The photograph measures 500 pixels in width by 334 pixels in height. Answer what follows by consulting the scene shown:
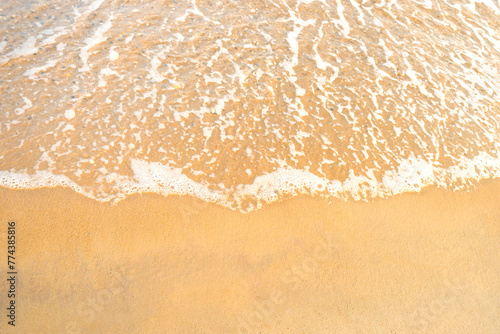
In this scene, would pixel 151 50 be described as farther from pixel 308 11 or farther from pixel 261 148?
pixel 308 11

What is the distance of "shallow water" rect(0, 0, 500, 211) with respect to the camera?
14.6 feet

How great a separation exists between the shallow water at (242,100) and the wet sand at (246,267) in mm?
340

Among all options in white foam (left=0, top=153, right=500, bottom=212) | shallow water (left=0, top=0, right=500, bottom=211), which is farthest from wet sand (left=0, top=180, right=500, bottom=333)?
shallow water (left=0, top=0, right=500, bottom=211)

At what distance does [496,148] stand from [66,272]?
6.17m

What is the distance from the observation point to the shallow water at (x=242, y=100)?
4461 millimetres

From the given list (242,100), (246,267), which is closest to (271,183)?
(246,267)

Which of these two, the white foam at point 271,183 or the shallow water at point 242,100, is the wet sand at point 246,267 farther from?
the shallow water at point 242,100

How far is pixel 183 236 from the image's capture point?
12.7 ft

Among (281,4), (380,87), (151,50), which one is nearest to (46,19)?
(151,50)

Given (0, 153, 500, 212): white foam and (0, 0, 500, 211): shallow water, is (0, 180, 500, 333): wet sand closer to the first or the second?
(0, 153, 500, 212): white foam

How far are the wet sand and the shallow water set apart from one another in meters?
0.34

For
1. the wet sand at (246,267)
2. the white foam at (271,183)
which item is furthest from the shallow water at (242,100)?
the wet sand at (246,267)

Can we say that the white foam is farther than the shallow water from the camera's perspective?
No

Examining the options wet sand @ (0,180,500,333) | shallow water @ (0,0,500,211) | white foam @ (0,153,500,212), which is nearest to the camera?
wet sand @ (0,180,500,333)
